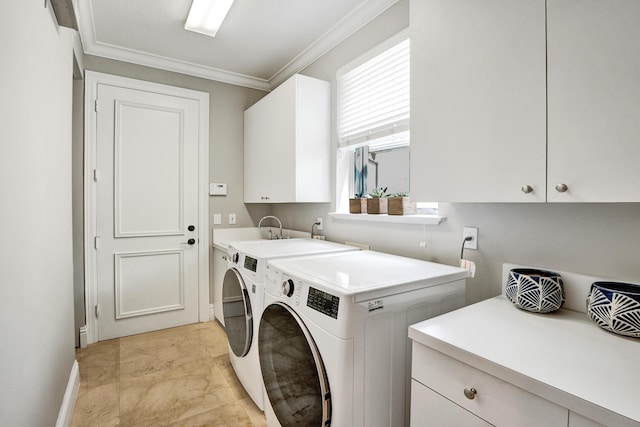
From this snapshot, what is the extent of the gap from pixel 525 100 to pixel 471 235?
705 millimetres

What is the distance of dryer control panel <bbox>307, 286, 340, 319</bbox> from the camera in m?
1.10

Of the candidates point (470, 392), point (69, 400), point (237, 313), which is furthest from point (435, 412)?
point (69, 400)

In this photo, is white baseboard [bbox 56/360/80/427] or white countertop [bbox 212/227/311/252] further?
white countertop [bbox 212/227/311/252]

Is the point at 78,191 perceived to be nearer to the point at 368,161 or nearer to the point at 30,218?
the point at 30,218

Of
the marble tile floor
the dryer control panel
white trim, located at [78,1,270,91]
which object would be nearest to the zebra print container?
the dryer control panel

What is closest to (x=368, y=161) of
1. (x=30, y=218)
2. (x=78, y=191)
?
(x=30, y=218)

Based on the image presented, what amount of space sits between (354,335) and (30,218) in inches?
50.5

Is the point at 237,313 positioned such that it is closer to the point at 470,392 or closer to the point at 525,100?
the point at 470,392

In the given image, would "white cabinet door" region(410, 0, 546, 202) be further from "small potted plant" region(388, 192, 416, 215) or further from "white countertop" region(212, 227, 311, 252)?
"white countertop" region(212, 227, 311, 252)

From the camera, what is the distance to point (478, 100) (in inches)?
Answer: 44.4

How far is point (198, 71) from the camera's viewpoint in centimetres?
307

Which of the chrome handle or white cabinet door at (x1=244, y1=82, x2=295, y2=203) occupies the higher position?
white cabinet door at (x1=244, y1=82, x2=295, y2=203)

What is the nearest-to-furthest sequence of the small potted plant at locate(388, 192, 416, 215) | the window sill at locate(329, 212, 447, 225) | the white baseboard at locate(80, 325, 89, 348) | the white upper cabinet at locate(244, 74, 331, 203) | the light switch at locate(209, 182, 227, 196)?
1. the window sill at locate(329, 212, 447, 225)
2. the small potted plant at locate(388, 192, 416, 215)
3. the white upper cabinet at locate(244, 74, 331, 203)
4. the white baseboard at locate(80, 325, 89, 348)
5. the light switch at locate(209, 182, 227, 196)

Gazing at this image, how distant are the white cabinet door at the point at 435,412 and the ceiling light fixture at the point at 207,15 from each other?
7.63 feet
